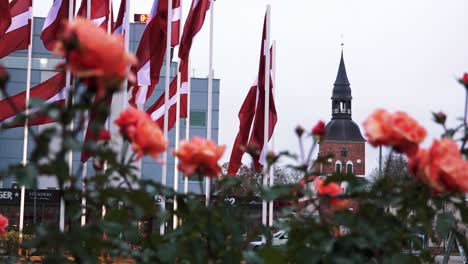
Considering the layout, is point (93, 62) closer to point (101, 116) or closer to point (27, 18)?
point (101, 116)

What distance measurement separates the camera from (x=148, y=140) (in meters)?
2.78

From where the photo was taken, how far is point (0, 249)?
3.89 meters

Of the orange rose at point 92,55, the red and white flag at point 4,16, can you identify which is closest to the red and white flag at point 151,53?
the red and white flag at point 4,16

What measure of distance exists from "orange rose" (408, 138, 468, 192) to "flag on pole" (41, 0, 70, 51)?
40.0ft

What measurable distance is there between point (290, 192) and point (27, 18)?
12732 mm

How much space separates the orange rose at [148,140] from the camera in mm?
2775

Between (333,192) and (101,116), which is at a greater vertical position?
(101,116)

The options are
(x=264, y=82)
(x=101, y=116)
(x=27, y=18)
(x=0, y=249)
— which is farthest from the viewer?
(x=264, y=82)

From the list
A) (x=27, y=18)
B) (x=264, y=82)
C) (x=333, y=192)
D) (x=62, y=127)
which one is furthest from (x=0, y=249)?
(x=264, y=82)

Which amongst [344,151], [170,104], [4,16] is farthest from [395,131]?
[344,151]

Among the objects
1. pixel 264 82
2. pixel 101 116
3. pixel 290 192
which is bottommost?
pixel 290 192

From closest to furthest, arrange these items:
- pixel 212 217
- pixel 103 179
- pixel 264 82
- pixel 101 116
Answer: pixel 101 116 < pixel 103 179 < pixel 212 217 < pixel 264 82

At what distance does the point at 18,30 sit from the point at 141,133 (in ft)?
41.6

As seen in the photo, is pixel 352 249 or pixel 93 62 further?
pixel 352 249
